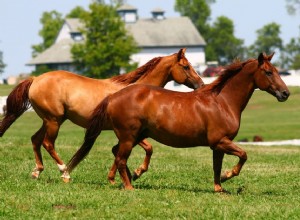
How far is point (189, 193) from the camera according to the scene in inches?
563

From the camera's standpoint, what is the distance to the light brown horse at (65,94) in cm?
1689

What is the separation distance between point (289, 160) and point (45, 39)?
141149 millimetres

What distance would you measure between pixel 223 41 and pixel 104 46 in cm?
7303

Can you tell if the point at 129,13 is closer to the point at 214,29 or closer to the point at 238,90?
the point at 214,29

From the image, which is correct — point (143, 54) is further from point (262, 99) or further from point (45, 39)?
point (262, 99)

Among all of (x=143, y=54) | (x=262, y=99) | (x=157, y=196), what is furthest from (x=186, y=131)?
(x=143, y=54)

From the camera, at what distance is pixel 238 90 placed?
1527 cm

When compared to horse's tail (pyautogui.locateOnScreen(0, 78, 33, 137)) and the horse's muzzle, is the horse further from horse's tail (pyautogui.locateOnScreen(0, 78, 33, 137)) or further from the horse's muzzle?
horse's tail (pyautogui.locateOnScreen(0, 78, 33, 137))

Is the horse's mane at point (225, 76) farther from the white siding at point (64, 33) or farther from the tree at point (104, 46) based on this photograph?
the white siding at point (64, 33)

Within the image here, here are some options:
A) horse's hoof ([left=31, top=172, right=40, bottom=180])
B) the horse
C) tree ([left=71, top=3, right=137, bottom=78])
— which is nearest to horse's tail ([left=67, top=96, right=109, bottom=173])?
the horse

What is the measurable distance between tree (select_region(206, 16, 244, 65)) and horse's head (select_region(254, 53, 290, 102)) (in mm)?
148048

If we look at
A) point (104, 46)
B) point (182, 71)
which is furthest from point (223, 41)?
point (182, 71)

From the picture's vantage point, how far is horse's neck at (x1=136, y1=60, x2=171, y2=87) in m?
17.4

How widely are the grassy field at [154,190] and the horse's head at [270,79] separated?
1.74 m
